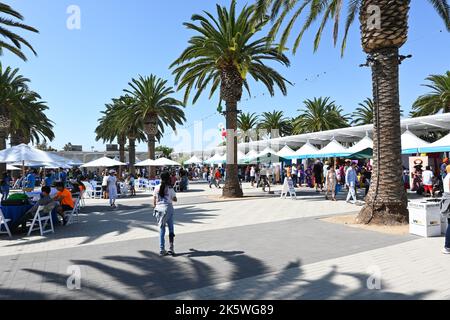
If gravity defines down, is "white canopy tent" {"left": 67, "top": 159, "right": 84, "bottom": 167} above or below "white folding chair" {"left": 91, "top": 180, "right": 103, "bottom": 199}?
above

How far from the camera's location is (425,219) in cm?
790

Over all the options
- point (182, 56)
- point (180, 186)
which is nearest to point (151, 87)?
point (180, 186)

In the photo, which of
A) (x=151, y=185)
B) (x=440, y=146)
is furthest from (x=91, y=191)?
(x=440, y=146)

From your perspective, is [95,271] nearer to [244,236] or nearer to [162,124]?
[244,236]

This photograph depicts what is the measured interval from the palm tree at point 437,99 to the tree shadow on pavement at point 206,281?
108 feet

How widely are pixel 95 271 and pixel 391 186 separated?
293 inches

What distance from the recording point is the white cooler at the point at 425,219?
25.9ft

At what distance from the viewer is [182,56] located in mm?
19578

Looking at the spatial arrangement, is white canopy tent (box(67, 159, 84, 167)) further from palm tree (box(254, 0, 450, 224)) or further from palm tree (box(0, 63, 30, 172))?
palm tree (box(254, 0, 450, 224))

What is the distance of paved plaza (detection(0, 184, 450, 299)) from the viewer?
189 inches

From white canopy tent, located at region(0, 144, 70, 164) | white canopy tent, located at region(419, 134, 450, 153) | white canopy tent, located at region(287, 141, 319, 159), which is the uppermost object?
white canopy tent, located at region(287, 141, 319, 159)

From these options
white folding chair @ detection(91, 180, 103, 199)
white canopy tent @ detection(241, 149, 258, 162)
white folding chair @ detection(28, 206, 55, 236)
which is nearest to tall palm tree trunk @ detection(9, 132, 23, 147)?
white folding chair @ detection(91, 180, 103, 199)

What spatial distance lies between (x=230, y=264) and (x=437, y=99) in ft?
112

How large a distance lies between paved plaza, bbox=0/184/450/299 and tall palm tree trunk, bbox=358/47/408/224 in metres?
1.11
